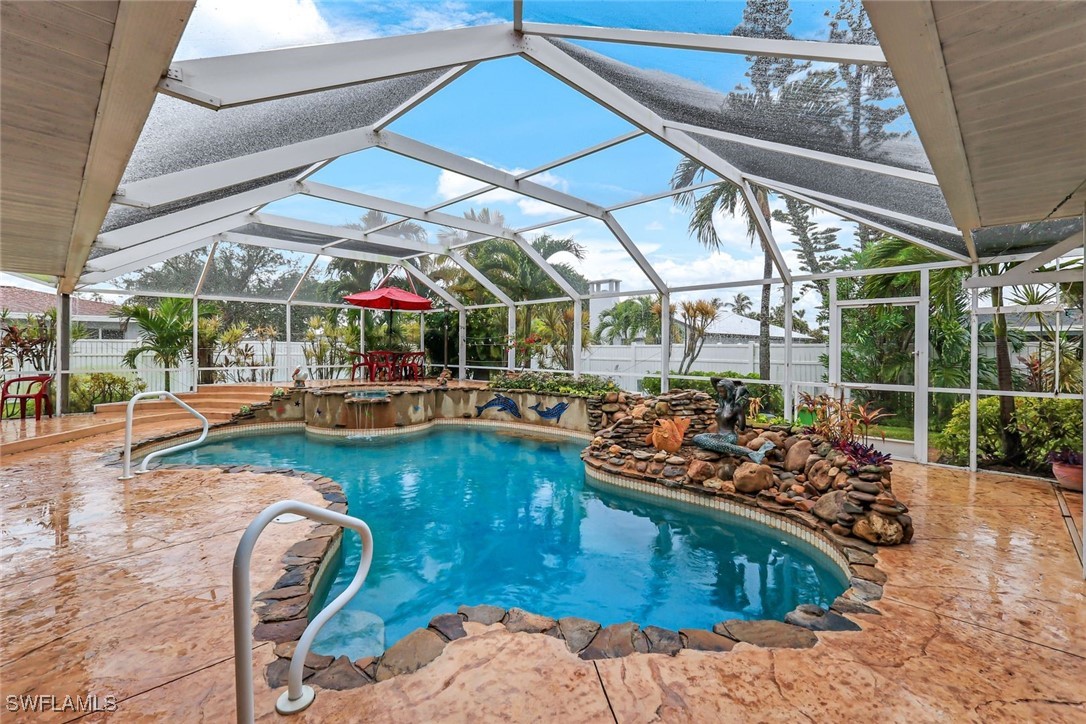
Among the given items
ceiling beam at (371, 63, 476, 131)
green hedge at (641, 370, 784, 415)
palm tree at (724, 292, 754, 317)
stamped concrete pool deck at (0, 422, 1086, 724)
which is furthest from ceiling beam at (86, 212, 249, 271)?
palm tree at (724, 292, 754, 317)

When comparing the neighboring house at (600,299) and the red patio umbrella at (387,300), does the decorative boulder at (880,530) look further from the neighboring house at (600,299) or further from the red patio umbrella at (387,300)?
the red patio umbrella at (387,300)

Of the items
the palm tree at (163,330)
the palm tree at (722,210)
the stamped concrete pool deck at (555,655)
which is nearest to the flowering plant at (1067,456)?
the stamped concrete pool deck at (555,655)

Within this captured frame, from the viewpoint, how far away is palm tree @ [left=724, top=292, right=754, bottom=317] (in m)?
9.60

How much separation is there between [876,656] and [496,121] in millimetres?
6607

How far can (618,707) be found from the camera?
207 centimetres

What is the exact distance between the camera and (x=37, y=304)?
43.2 ft

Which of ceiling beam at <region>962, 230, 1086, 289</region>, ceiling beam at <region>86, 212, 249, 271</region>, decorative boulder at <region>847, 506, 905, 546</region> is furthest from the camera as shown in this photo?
ceiling beam at <region>86, 212, 249, 271</region>

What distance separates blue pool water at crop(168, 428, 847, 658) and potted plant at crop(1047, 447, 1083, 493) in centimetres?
370

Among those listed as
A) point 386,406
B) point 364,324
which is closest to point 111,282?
point 364,324

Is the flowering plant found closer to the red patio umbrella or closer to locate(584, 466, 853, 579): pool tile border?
locate(584, 466, 853, 579): pool tile border

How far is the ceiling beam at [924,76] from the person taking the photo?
1831 millimetres

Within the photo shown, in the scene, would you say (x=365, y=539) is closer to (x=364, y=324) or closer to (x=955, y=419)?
(x=955, y=419)

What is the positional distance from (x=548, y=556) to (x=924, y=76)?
4528 millimetres

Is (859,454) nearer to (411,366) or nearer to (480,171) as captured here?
(480,171)
